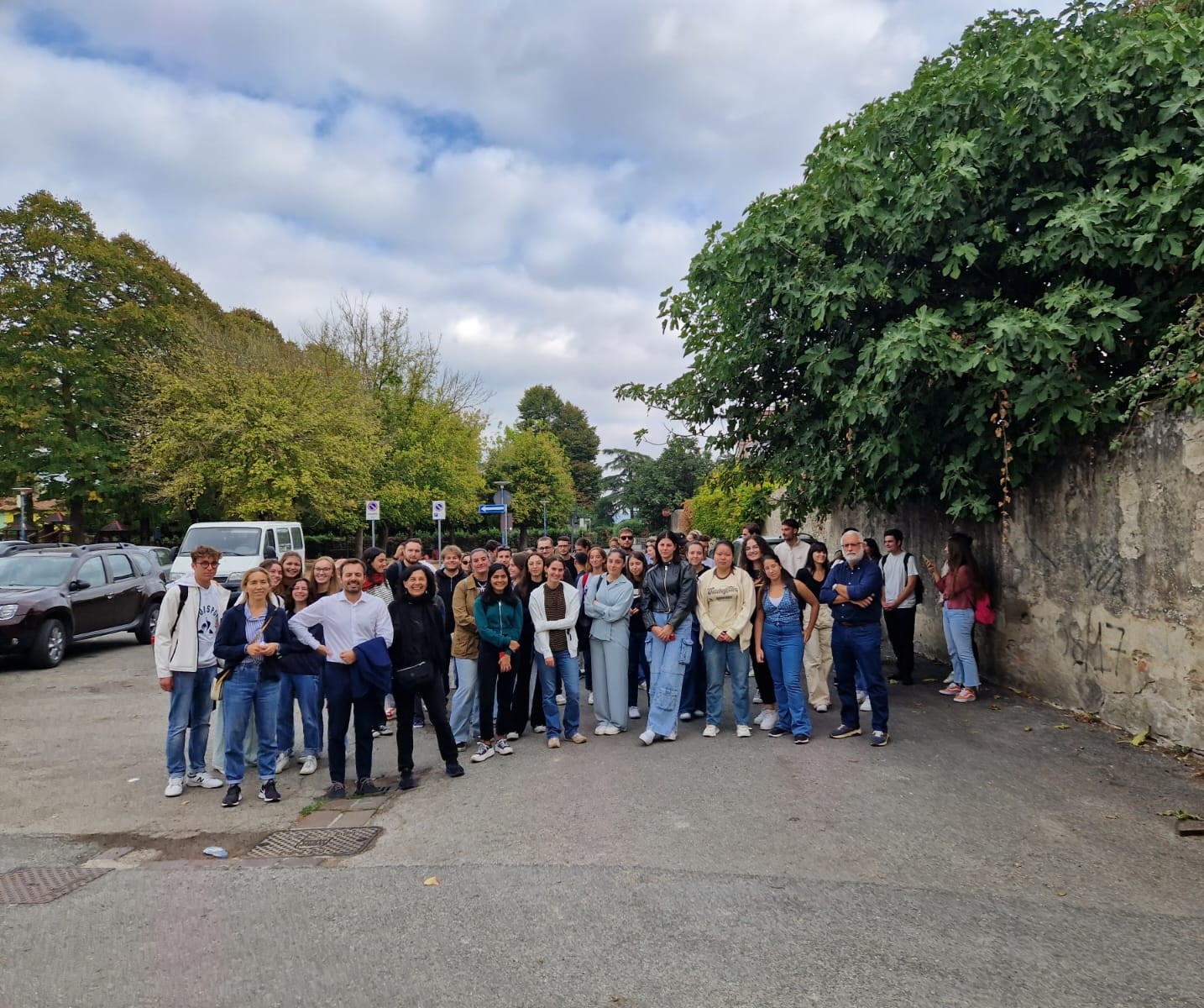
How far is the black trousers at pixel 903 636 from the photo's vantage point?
973 centimetres

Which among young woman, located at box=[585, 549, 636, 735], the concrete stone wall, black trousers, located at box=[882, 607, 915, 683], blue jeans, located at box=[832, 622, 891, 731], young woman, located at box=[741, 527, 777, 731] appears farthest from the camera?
black trousers, located at box=[882, 607, 915, 683]

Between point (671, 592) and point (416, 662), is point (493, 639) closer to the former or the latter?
point (416, 662)

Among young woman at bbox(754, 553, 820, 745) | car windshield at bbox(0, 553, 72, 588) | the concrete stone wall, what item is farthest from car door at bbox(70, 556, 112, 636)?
the concrete stone wall

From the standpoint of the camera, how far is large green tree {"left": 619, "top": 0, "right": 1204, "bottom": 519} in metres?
7.02

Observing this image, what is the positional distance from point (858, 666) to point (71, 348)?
32.8 m

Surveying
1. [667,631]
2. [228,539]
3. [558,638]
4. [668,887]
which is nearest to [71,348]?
[228,539]

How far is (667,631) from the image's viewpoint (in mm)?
7789

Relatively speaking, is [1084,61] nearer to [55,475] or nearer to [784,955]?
[784,955]

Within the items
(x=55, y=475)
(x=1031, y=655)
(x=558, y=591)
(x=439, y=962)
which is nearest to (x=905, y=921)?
(x=439, y=962)

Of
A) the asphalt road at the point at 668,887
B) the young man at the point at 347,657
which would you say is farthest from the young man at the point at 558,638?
the young man at the point at 347,657

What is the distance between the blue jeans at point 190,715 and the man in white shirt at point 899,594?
22.2ft

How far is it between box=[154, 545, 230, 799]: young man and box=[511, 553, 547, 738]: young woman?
2.53m

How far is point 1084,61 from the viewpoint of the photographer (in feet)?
23.6

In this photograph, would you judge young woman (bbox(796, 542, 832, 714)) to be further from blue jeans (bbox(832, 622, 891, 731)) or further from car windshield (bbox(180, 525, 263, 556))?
car windshield (bbox(180, 525, 263, 556))
